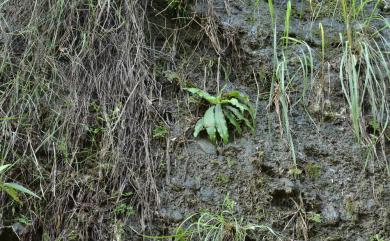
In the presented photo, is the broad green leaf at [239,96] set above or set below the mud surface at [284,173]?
above

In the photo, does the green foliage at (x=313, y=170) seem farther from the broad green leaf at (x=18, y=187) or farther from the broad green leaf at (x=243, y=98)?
the broad green leaf at (x=18, y=187)

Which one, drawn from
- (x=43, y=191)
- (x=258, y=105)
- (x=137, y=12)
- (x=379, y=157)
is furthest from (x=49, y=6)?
(x=379, y=157)

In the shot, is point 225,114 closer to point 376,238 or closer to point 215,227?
point 215,227

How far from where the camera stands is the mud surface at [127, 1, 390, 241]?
2039 mm

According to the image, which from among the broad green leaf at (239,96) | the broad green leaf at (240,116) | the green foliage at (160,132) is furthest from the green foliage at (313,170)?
the green foliage at (160,132)

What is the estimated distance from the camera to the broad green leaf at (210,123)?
2238 millimetres

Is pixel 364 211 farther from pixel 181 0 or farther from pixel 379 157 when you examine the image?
pixel 181 0

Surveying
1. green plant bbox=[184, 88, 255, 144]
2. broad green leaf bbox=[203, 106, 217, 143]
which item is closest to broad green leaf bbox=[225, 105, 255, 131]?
green plant bbox=[184, 88, 255, 144]

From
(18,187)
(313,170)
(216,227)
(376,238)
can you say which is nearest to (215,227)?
(216,227)

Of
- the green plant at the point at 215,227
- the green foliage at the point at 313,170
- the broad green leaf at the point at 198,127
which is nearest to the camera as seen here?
the green plant at the point at 215,227

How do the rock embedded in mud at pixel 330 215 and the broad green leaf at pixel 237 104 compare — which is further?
the broad green leaf at pixel 237 104

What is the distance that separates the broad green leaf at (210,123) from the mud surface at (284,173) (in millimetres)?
61

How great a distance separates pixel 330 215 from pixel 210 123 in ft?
2.25

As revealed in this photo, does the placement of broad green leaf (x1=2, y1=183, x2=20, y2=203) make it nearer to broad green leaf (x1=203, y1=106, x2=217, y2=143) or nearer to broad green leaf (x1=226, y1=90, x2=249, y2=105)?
broad green leaf (x1=203, y1=106, x2=217, y2=143)
